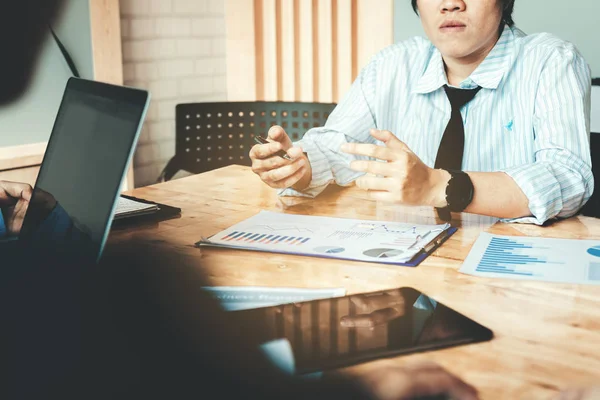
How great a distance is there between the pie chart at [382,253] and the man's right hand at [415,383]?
40 cm

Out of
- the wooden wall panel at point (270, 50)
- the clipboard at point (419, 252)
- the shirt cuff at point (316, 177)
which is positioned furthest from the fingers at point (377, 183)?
the wooden wall panel at point (270, 50)

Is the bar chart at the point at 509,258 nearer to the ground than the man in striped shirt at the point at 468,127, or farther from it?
nearer to the ground

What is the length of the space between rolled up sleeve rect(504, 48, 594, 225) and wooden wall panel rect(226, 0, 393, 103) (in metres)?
1.39

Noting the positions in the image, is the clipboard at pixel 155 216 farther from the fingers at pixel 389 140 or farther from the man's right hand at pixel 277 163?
the fingers at pixel 389 140

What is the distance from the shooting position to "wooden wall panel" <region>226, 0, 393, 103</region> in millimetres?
3041

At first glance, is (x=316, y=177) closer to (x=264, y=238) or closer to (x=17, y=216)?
(x=264, y=238)

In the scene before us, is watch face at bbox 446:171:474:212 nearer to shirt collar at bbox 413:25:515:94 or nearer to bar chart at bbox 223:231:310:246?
bar chart at bbox 223:231:310:246

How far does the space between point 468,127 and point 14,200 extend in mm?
1217

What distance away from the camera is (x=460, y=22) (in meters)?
1.72

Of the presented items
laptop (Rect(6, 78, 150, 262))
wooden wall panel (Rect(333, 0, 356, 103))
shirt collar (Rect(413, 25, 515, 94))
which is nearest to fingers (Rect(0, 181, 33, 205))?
laptop (Rect(6, 78, 150, 262))

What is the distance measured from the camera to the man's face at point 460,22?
1.71 m

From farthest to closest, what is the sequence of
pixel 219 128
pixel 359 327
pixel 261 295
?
1. pixel 219 128
2. pixel 261 295
3. pixel 359 327

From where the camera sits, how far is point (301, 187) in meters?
1.66

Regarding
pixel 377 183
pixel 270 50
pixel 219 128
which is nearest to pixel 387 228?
pixel 377 183
